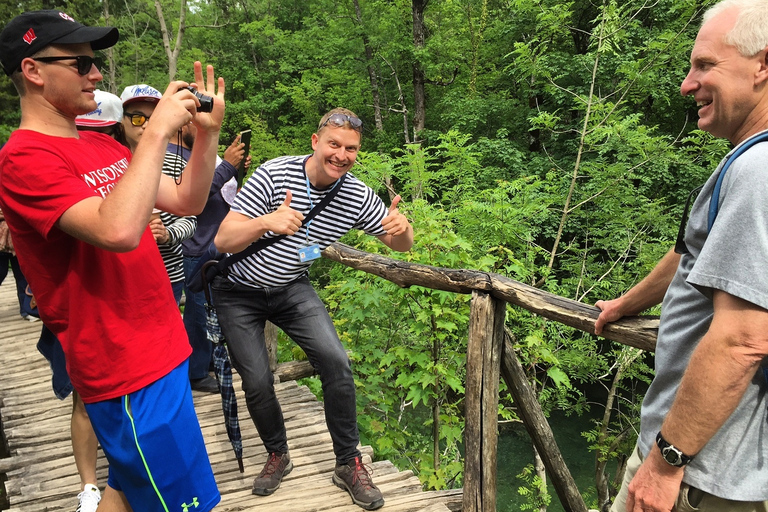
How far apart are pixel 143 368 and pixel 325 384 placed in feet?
3.41

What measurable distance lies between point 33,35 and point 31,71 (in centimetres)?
10

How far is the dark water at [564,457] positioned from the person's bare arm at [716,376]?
10.2 m

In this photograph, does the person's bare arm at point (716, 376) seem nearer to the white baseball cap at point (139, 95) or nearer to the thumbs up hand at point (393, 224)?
the thumbs up hand at point (393, 224)

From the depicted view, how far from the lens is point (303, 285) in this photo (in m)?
2.73

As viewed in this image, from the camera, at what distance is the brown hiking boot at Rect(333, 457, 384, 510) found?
263cm

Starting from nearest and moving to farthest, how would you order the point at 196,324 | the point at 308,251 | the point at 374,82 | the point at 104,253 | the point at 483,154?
1. the point at 104,253
2. the point at 308,251
3. the point at 196,324
4. the point at 483,154
5. the point at 374,82

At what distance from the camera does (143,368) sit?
5.59ft

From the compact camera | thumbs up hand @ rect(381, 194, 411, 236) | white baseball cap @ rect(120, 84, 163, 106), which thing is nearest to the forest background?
thumbs up hand @ rect(381, 194, 411, 236)

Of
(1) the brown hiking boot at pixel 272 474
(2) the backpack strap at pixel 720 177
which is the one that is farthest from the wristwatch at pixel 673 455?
(1) the brown hiking boot at pixel 272 474

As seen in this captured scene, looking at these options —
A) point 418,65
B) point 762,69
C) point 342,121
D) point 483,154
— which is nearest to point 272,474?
point 342,121

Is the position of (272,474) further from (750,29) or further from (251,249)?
(750,29)

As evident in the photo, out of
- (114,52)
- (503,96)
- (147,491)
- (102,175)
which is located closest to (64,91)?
(102,175)

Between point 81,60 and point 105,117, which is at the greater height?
point 81,60

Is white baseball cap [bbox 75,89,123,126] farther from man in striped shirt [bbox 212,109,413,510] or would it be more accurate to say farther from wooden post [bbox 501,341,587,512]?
wooden post [bbox 501,341,587,512]
